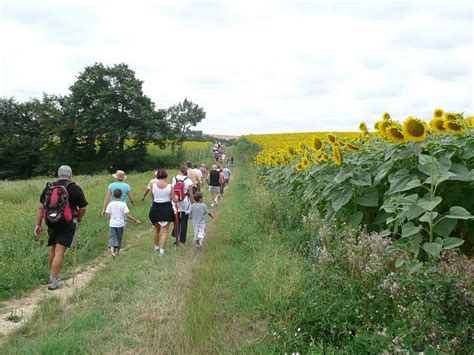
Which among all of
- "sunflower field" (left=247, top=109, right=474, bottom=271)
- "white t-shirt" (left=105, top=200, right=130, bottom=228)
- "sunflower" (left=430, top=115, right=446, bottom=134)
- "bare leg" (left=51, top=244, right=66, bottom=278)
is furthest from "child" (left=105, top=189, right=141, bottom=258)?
"sunflower" (left=430, top=115, right=446, bottom=134)

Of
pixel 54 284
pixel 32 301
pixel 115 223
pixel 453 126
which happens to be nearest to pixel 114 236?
pixel 115 223

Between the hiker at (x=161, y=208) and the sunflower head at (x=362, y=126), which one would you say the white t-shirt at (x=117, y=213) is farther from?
the sunflower head at (x=362, y=126)

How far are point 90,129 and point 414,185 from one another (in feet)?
102

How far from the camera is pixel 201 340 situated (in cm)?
378

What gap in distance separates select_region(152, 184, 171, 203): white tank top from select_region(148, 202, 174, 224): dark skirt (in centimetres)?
8

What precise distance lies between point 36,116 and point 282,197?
121 ft

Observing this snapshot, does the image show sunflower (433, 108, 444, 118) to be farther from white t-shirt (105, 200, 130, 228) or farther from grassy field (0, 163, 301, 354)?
white t-shirt (105, 200, 130, 228)

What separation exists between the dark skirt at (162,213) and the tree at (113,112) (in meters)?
24.1

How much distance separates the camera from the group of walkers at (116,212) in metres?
6.16

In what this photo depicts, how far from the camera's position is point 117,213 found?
8125mm

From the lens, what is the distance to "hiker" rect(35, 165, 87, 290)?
6094 millimetres

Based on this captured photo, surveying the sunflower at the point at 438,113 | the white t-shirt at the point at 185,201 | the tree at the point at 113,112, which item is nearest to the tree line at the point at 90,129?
the tree at the point at 113,112

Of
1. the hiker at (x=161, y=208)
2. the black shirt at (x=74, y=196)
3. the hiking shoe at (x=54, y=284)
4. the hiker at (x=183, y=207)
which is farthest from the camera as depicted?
the hiker at (x=183, y=207)

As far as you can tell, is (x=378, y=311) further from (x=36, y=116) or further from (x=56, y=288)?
(x=36, y=116)
